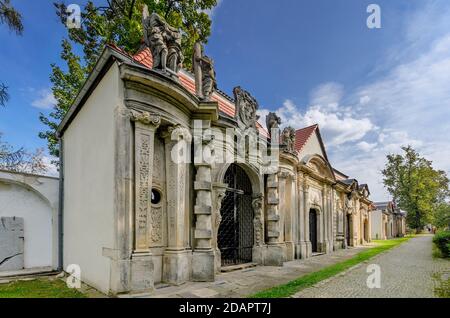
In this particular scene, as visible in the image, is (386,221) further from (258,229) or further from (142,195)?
(142,195)

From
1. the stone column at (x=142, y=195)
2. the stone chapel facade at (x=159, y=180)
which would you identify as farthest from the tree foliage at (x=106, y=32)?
the stone column at (x=142, y=195)

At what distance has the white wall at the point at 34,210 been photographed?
397 inches

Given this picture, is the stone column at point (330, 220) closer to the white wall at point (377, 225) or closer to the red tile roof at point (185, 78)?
the red tile roof at point (185, 78)

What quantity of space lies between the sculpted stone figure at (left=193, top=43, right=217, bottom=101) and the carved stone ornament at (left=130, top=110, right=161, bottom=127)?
2093mm

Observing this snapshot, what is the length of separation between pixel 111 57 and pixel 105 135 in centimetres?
186

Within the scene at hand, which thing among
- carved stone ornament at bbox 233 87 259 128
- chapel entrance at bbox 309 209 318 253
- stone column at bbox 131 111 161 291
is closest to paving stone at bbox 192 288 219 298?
stone column at bbox 131 111 161 291

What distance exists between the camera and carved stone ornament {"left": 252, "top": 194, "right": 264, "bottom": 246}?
11125 mm

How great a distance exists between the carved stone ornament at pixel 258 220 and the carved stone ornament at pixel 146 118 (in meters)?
5.54

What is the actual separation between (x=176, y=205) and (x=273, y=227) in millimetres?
5194

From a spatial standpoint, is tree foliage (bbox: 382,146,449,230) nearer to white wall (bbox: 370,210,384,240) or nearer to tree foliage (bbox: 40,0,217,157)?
white wall (bbox: 370,210,384,240)

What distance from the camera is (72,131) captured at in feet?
33.5

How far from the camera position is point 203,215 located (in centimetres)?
814

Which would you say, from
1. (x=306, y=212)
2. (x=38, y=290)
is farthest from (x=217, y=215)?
(x=306, y=212)
